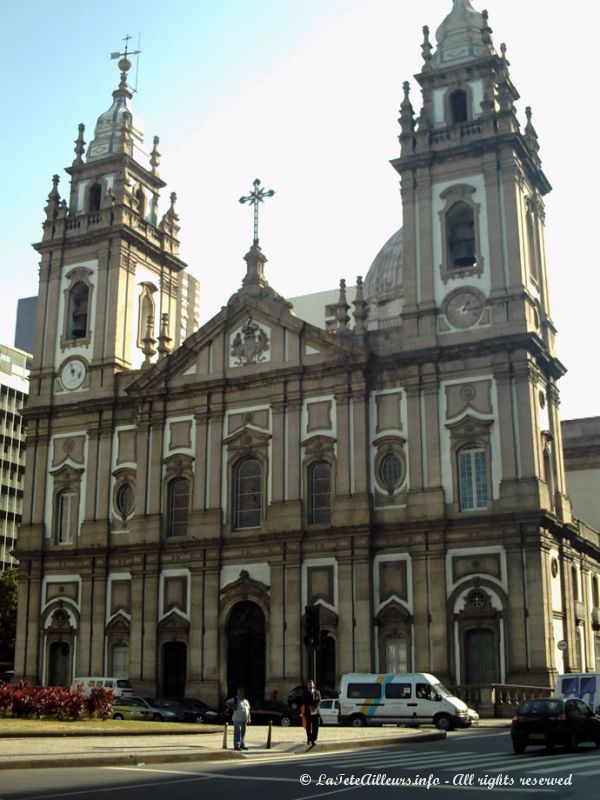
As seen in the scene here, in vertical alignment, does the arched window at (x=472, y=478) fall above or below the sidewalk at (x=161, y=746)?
above

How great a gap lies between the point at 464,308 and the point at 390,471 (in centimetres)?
728

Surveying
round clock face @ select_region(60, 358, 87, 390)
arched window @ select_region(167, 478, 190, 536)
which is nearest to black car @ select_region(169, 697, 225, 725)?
arched window @ select_region(167, 478, 190, 536)

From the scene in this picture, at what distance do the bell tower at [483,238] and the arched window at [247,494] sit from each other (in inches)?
333

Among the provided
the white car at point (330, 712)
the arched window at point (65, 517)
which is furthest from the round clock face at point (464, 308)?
the arched window at point (65, 517)

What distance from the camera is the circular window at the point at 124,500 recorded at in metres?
47.1

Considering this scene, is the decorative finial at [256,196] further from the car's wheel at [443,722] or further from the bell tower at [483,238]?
the car's wheel at [443,722]

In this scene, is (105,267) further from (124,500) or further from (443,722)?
(443,722)

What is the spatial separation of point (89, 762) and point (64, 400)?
33.0m

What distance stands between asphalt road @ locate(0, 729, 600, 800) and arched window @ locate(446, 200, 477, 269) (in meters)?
25.4

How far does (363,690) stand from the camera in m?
33.3

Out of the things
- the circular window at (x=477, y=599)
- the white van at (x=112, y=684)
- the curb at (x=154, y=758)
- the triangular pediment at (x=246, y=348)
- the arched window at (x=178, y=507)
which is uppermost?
the triangular pediment at (x=246, y=348)

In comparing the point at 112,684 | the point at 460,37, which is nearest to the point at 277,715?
the point at 112,684

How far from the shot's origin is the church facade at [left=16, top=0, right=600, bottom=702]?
1554 inches

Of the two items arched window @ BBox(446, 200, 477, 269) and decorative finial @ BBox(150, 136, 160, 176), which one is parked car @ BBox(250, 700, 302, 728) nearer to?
arched window @ BBox(446, 200, 477, 269)
